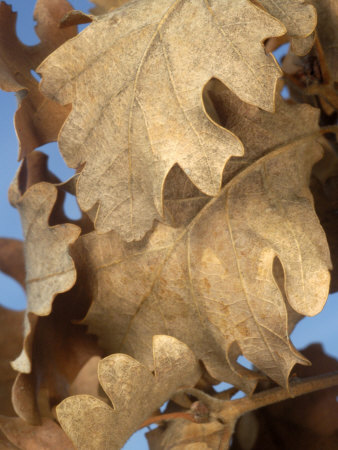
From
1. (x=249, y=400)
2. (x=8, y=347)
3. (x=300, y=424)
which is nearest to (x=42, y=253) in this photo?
(x=8, y=347)

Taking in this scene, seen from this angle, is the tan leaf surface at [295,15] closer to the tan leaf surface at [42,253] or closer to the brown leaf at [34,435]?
the tan leaf surface at [42,253]

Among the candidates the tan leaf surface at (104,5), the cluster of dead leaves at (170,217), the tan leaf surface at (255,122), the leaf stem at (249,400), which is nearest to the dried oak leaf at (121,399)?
the cluster of dead leaves at (170,217)

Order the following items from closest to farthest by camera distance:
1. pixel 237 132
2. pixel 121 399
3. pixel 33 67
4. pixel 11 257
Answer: pixel 121 399, pixel 237 132, pixel 33 67, pixel 11 257

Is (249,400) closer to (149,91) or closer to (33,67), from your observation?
(149,91)

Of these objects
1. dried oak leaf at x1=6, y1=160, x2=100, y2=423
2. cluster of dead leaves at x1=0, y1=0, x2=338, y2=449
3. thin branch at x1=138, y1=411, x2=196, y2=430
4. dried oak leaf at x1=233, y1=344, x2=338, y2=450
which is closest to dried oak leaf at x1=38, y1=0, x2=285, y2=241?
cluster of dead leaves at x1=0, y1=0, x2=338, y2=449

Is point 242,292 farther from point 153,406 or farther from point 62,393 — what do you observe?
point 62,393

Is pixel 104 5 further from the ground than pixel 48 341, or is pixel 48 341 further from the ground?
pixel 104 5

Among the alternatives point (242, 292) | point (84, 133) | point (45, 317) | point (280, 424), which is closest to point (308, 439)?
point (280, 424)
